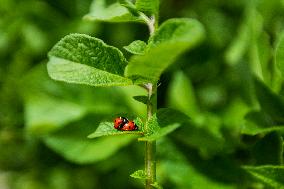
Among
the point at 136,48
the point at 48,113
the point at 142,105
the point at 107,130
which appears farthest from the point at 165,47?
the point at 48,113

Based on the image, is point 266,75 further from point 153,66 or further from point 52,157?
point 52,157

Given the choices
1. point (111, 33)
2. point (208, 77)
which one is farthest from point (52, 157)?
point (208, 77)

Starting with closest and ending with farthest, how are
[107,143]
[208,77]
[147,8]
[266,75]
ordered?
[147,8] → [266,75] → [107,143] → [208,77]

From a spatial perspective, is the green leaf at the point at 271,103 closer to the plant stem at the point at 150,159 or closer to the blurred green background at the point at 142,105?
the blurred green background at the point at 142,105

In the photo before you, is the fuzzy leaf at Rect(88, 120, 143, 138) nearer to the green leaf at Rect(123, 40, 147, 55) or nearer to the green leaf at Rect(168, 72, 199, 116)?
the green leaf at Rect(123, 40, 147, 55)

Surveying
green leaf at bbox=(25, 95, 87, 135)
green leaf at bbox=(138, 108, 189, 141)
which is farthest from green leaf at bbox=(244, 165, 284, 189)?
green leaf at bbox=(25, 95, 87, 135)

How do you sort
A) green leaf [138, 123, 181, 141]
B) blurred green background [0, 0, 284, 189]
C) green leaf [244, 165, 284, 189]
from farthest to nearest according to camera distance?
blurred green background [0, 0, 284, 189]
green leaf [244, 165, 284, 189]
green leaf [138, 123, 181, 141]
